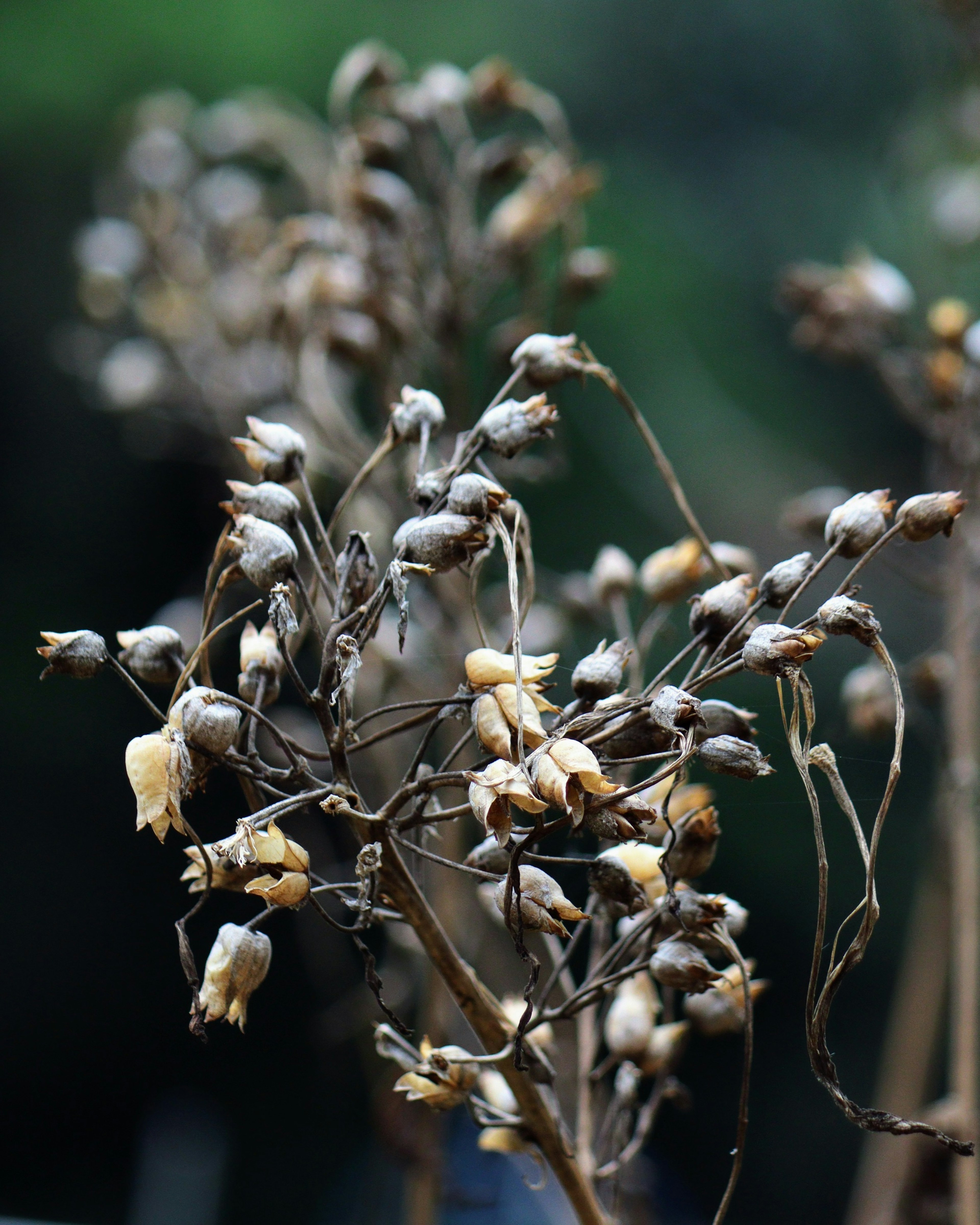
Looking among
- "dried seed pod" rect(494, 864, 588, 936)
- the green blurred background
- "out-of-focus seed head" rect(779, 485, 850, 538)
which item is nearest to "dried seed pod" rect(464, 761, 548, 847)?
"dried seed pod" rect(494, 864, 588, 936)

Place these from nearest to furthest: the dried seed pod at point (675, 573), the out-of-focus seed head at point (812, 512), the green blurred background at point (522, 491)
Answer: the dried seed pod at point (675, 573)
the out-of-focus seed head at point (812, 512)
the green blurred background at point (522, 491)

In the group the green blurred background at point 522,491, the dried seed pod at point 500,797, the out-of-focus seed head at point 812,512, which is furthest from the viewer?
the green blurred background at point 522,491

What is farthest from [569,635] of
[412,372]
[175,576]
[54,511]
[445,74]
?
[54,511]

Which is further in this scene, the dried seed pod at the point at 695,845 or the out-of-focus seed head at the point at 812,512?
the out-of-focus seed head at the point at 812,512

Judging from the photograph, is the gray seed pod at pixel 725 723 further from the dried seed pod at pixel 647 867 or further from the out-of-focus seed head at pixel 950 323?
the out-of-focus seed head at pixel 950 323

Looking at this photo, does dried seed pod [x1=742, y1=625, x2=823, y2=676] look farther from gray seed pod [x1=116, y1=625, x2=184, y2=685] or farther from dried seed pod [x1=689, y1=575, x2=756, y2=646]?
gray seed pod [x1=116, y1=625, x2=184, y2=685]

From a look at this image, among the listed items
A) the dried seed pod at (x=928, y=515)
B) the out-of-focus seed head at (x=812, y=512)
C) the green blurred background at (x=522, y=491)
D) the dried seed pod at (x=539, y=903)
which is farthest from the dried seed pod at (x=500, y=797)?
the green blurred background at (x=522, y=491)
